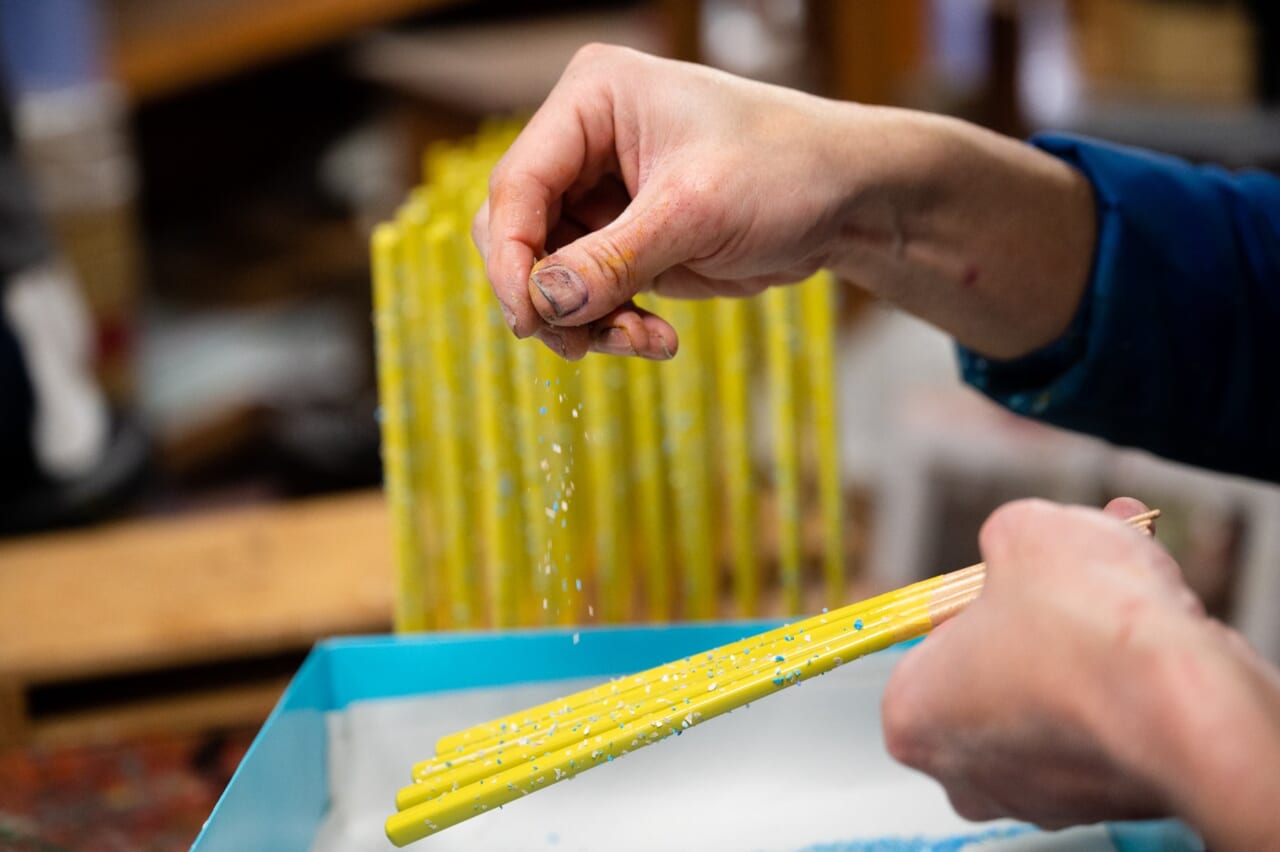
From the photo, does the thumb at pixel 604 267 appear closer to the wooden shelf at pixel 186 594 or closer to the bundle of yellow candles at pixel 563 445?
the bundle of yellow candles at pixel 563 445

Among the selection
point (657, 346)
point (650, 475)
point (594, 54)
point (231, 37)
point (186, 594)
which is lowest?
point (186, 594)

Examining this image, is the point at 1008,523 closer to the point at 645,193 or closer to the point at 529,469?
the point at 645,193

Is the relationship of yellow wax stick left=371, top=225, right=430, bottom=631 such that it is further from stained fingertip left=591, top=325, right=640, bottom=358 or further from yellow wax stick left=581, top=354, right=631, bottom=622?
stained fingertip left=591, top=325, right=640, bottom=358

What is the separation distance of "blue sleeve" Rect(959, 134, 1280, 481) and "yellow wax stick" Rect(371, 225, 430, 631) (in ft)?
1.72

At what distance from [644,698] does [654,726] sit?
0.10 feet

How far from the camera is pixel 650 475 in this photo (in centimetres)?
118

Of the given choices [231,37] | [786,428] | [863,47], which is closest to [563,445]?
[786,428]

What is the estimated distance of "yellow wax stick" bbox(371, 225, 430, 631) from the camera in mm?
1013

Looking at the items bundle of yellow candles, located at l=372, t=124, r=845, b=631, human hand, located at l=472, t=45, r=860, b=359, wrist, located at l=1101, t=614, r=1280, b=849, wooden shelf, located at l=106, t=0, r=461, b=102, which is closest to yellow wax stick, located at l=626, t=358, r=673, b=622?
bundle of yellow candles, located at l=372, t=124, r=845, b=631

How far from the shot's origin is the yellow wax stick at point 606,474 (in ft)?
3.72

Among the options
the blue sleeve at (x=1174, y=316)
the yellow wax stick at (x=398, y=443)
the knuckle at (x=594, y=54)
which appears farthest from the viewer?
the yellow wax stick at (x=398, y=443)

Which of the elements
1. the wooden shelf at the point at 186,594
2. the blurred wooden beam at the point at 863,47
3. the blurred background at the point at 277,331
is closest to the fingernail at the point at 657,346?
the blurred background at the point at 277,331

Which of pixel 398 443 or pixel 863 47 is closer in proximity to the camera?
pixel 398 443

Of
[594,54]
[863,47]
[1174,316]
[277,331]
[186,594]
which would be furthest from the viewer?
[277,331]
